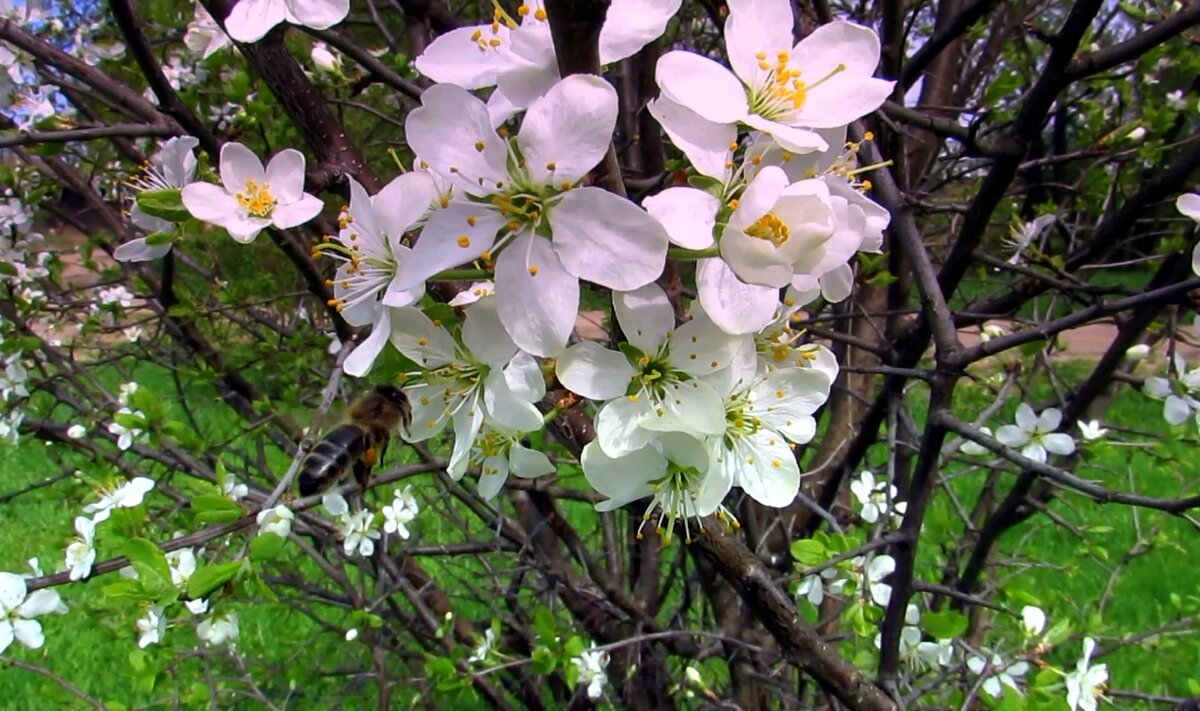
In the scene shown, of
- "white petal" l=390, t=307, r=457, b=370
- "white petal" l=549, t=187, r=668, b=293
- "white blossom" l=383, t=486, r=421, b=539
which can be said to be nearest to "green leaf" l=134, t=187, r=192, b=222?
"white petal" l=390, t=307, r=457, b=370

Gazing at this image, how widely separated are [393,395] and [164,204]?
1.72ft

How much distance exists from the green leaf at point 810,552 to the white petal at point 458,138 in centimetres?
98

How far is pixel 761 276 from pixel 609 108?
183 mm

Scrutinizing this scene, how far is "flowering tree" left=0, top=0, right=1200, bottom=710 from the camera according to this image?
81 centimetres

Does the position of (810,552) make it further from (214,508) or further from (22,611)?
(22,611)

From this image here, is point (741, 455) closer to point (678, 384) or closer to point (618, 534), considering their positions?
point (678, 384)

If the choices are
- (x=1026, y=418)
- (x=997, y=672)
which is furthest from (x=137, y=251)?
(x=1026, y=418)

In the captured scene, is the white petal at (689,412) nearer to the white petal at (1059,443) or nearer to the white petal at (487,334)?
the white petal at (487,334)

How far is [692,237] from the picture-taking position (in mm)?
770

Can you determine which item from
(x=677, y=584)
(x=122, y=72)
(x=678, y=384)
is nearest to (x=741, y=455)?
(x=678, y=384)

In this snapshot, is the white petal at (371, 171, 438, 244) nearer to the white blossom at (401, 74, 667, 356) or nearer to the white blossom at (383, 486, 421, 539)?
the white blossom at (401, 74, 667, 356)

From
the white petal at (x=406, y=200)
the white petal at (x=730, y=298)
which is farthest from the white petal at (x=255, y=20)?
the white petal at (x=730, y=298)

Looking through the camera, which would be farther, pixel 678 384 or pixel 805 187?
pixel 678 384

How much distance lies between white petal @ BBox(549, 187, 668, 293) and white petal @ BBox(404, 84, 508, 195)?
8cm
